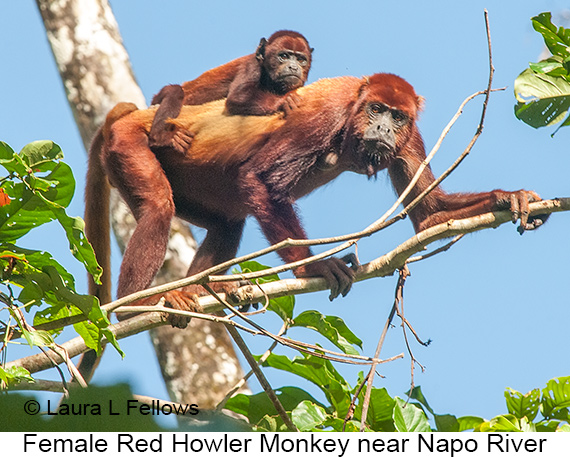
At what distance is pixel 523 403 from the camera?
12.7 ft

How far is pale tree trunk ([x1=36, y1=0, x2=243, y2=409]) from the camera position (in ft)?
21.2

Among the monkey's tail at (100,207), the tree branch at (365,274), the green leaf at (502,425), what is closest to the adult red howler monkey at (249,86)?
the monkey's tail at (100,207)

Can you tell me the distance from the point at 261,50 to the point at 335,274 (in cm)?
253

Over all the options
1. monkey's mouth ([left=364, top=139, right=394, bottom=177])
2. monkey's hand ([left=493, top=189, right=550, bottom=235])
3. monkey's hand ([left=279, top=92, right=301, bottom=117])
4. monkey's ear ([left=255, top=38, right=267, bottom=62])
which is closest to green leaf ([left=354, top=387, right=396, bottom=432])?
monkey's hand ([left=493, top=189, right=550, bottom=235])

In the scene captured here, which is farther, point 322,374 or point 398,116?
point 398,116

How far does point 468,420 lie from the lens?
13.1ft

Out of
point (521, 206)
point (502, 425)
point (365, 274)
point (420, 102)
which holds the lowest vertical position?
point (502, 425)

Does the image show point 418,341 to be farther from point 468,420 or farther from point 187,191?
point 187,191

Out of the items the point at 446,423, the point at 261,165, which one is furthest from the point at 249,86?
the point at 446,423

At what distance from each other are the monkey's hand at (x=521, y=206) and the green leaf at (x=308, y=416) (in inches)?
63.1

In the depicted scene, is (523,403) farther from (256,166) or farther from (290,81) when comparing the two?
(290,81)

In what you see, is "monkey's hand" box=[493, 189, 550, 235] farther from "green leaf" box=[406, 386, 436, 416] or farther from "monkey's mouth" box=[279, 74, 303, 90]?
"monkey's mouth" box=[279, 74, 303, 90]
